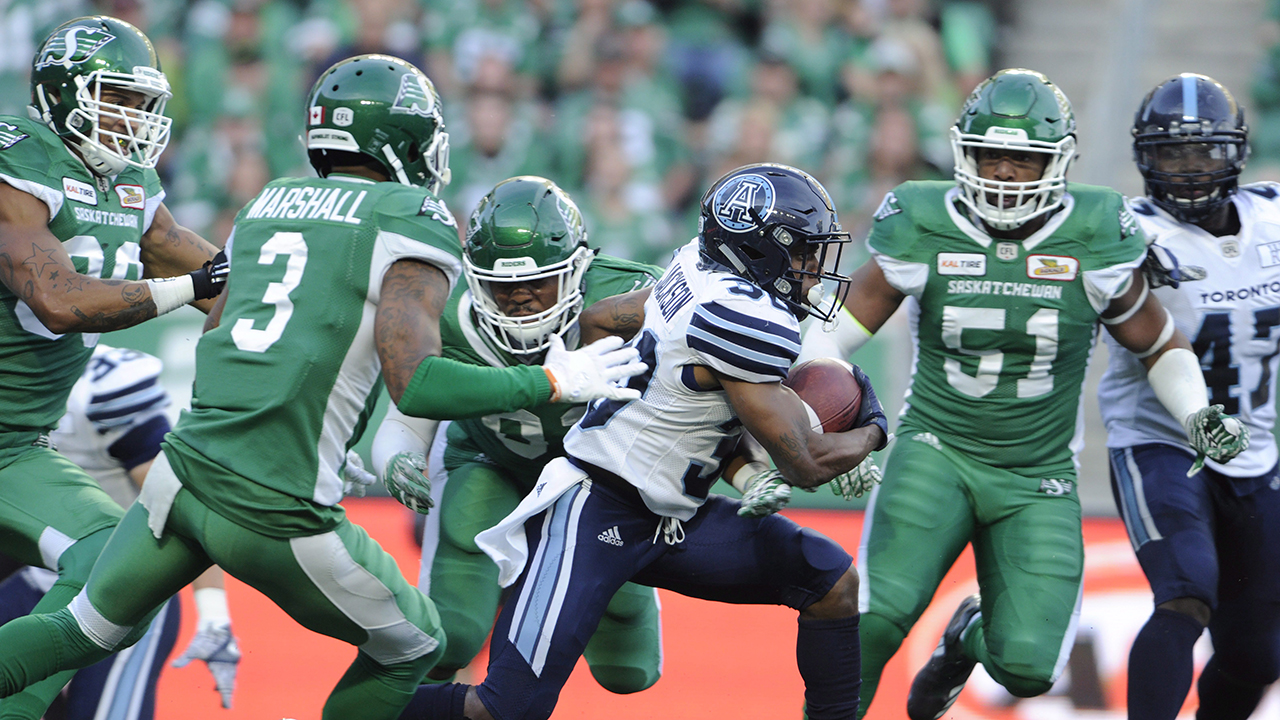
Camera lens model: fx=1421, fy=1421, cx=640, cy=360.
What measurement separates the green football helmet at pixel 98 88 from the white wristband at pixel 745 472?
1.82m

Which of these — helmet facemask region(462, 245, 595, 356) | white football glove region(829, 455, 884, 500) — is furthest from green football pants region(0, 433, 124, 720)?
white football glove region(829, 455, 884, 500)

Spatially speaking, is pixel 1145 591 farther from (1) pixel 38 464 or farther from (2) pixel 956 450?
(1) pixel 38 464

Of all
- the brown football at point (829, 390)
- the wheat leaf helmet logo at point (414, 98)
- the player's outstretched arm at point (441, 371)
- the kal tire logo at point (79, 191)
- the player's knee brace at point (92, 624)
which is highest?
the wheat leaf helmet logo at point (414, 98)

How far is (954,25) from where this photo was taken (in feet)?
28.2

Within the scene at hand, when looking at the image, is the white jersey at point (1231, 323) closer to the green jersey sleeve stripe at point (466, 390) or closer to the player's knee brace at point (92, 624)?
the green jersey sleeve stripe at point (466, 390)

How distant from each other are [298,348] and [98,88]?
119cm

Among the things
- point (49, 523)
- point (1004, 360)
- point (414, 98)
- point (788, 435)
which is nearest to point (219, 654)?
point (49, 523)

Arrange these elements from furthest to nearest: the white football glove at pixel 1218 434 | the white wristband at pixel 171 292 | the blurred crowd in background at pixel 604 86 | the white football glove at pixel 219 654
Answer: the blurred crowd in background at pixel 604 86, the white football glove at pixel 219 654, the white football glove at pixel 1218 434, the white wristband at pixel 171 292

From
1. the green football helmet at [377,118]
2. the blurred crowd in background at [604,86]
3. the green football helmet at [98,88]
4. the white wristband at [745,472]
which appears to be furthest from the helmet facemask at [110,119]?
the blurred crowd in background at [604,86]

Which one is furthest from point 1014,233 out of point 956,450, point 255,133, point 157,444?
point 255,133

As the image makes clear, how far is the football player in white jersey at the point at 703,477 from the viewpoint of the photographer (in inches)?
124

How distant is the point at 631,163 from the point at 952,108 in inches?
74.6

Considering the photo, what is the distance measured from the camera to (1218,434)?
3.73m

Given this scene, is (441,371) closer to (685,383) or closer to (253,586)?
(685,383)
